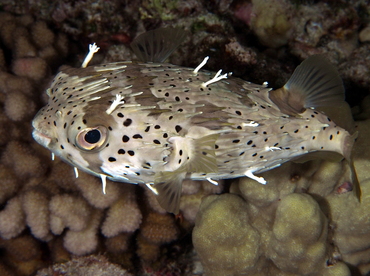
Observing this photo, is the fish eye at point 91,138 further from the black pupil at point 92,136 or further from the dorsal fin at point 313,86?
the dorsal fin at point 313,86

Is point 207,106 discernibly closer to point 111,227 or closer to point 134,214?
point 134,214

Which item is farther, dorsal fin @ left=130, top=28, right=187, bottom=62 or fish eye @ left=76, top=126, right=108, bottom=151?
dorsal fin @ left=130, top=28, right=187, bottom=62

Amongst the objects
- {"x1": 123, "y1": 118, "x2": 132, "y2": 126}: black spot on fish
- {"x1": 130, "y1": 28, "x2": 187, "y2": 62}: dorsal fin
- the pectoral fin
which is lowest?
the pectoral fin

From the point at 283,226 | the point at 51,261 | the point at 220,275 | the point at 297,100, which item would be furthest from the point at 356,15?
the point at 51,261

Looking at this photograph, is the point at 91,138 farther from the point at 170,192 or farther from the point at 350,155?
the point at 350,155

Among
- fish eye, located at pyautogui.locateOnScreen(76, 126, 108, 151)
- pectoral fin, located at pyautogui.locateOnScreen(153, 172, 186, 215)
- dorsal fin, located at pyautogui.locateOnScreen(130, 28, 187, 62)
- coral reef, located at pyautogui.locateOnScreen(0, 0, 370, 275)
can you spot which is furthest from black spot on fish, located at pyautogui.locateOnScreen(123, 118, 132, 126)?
coral reef, located at pyautogui.locateOnScreen(0, 0, 370, 275)

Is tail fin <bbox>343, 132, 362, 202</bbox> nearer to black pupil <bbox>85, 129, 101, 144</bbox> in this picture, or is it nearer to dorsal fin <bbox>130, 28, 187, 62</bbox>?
dorsal fin <bbox>130, 28, 187, 62</bbox>
